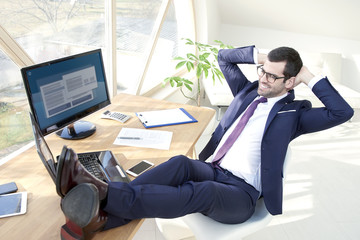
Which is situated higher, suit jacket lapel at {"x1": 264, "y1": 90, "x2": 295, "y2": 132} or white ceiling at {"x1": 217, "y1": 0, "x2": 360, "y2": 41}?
white ceiling at {"x1": 217, "y1": 0, "x2": 360, "y2": 41}

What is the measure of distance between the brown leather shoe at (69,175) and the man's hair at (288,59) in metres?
1.16

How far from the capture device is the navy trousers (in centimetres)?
142

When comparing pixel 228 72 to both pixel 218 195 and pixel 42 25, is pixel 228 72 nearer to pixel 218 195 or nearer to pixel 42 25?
pixel 218 195

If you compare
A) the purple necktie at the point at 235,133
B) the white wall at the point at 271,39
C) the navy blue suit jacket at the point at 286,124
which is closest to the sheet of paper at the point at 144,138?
the purple necktie at the point at 235,133

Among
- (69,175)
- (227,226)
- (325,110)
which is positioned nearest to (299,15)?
(325,110)

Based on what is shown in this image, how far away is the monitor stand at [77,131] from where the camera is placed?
194cm

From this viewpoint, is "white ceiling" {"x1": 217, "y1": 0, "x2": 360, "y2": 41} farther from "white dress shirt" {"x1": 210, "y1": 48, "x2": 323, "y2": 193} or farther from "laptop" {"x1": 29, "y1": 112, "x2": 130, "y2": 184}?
"laptop" {"x1": 29, "y1": 112, "x2": 130, "y2": 184}

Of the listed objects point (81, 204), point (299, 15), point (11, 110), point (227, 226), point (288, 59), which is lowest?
point (227, 226)

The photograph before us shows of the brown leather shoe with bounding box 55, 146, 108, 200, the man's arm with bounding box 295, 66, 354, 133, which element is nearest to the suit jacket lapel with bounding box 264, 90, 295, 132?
the man's arm with bounding box 295, 66, 354, 133

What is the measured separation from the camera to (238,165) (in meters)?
1.94

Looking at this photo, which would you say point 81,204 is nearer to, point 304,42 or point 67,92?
point 67,92

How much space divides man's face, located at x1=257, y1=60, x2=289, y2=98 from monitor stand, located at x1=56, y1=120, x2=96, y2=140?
3.31 feet

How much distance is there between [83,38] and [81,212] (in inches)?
77.3

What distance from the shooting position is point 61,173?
1285 mm
